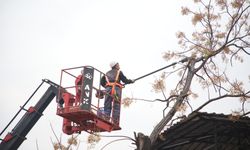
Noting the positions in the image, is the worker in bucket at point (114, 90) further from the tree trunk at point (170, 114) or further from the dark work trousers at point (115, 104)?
the tree trunk at point (170, 114)

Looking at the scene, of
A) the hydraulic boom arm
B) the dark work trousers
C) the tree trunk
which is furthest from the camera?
the hydraulic boom arm

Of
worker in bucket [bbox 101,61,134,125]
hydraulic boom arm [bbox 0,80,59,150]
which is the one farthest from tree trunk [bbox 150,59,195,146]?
hydraulic boom arm [bbox 0,80,59,150]

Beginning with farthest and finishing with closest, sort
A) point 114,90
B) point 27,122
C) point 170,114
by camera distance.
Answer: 1. point 27,122
2. point 114,90
3. point 170,114

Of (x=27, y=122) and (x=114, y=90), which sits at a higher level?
(x=114, y=90)

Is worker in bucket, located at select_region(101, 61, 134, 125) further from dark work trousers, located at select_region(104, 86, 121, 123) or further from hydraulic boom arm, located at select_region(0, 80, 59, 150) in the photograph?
hydraulic boom arm, located at select_region(0, 80, 59, 150)

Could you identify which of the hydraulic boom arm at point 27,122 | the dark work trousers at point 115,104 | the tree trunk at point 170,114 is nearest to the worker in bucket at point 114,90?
the dark work trousers at point 115,104

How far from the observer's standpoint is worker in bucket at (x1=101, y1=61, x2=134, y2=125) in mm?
14547

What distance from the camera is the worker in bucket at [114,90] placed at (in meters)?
14.5

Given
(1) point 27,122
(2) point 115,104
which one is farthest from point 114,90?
(1) point 27,122

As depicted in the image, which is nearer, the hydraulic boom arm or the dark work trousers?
the dark work trousers

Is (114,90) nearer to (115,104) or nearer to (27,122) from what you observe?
(115,104)

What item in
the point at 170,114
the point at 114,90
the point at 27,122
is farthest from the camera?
the point at 27,122

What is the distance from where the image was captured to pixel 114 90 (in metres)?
14.6

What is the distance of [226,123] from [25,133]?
265 inches
